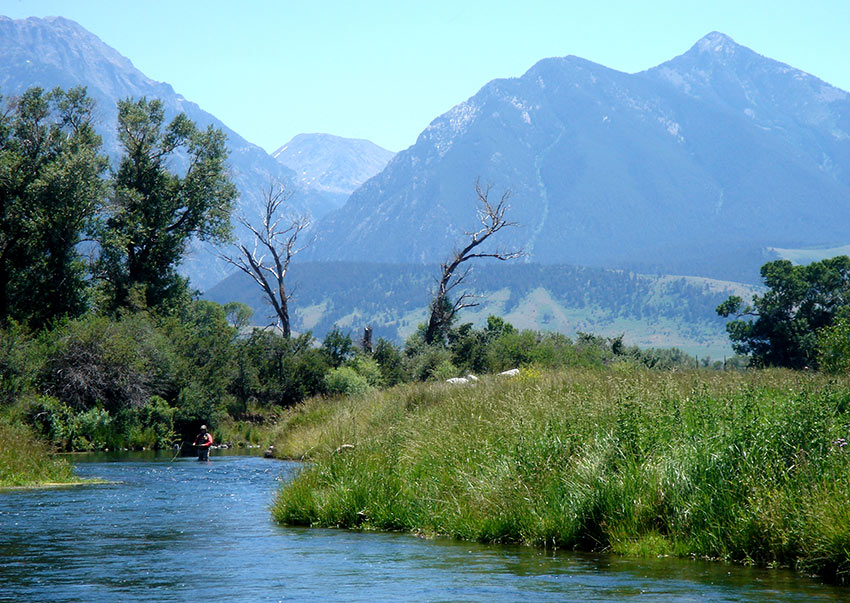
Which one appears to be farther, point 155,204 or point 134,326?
point 155,204

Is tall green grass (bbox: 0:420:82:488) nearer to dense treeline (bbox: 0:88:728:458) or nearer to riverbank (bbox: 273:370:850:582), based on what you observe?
riverbank (bbox: 273:370:850:582)

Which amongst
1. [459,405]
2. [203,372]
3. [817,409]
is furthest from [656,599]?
[203,372]

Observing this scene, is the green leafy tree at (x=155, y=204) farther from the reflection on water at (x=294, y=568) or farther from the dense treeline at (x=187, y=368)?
the reflection on water at (x=294, y=568)

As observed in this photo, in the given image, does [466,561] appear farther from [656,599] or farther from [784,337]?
[784,337]

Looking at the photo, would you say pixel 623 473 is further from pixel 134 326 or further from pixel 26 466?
pixel 134 326

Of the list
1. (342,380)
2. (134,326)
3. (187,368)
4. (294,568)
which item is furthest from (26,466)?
(342,380)

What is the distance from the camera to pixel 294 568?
14.3 m

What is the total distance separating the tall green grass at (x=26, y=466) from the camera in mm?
27406

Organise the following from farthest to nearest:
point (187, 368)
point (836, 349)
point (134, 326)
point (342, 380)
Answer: point (342, 380) < point (187, 368) < point (134, 326) < point (836, 349)

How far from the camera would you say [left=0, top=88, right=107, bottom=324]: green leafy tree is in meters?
53.6

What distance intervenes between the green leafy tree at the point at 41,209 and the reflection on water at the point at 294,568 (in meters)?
35.2

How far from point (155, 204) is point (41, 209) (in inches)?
371

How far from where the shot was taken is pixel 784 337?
81.2 meters

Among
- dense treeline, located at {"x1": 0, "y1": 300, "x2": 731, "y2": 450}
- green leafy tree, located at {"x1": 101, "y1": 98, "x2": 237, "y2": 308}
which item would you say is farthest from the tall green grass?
green leafy tree, located at {"x1": 101, "y1": 98, "x2": 237, "y2": 308}
